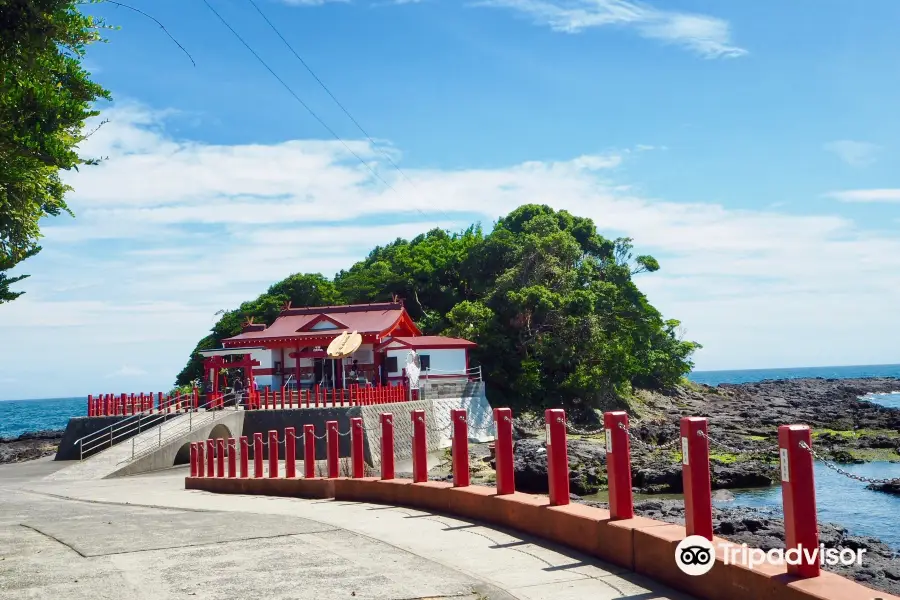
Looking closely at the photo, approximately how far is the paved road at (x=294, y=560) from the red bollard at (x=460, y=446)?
1.79 ft

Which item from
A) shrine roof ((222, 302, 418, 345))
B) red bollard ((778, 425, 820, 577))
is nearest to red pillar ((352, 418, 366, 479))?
red bollard ((778, 425, 820, 577))

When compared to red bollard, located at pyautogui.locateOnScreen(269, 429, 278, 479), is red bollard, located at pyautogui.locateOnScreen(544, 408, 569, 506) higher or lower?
higher

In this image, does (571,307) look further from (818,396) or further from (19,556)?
(818,396)

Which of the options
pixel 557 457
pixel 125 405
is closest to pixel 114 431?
pixel 125 405

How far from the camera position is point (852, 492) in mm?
24266

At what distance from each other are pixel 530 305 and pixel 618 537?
125 feet

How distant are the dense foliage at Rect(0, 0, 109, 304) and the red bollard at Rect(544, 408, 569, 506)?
675cm

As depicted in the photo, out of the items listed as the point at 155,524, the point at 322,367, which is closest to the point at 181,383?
the point at 322,367

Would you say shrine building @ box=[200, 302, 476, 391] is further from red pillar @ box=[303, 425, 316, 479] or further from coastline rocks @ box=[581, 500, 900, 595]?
coastline rocks @ box=[581, 500, 900, 595]

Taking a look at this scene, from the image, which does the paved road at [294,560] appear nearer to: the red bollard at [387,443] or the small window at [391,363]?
the red bollard at [387,443]

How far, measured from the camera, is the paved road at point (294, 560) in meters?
6.75

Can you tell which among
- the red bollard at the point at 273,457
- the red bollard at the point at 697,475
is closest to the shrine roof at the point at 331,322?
the red bollard at the point at 273,457

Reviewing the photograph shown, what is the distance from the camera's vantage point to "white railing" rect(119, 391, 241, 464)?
2938cm

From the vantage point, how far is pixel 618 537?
7.24 meters
